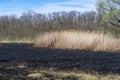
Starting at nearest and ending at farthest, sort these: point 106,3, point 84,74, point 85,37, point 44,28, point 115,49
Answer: point 84,74
point 115,49
point 85,37
point 106,3
point 44,28

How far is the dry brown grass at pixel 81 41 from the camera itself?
64.9 feet

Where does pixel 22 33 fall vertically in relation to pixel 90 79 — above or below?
below

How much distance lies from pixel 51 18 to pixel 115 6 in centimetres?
699

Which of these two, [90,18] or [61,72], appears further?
[90,18]

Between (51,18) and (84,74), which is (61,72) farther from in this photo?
(51,18)

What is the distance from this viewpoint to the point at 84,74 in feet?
26.6

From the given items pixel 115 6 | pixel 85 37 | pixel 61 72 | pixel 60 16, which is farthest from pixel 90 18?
pixel 61 72

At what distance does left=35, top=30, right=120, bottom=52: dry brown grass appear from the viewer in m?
19.8

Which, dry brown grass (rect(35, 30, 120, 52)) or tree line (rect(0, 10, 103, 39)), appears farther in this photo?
tree line (rect(0, 10, 103, 39))

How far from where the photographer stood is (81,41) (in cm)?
2064

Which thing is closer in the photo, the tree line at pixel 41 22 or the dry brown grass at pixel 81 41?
the dry brown grass at pixel 81 41

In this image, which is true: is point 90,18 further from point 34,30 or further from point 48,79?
point 48,79

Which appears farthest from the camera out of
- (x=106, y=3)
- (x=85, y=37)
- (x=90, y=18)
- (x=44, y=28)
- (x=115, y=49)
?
(x=90, y=18)

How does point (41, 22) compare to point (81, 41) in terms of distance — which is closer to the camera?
point (81, 41)
